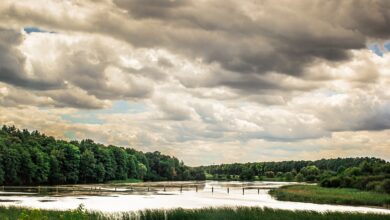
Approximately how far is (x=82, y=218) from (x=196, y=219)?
36.3 feet

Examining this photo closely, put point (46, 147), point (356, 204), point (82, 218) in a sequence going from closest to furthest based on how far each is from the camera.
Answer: point (82, 218) < point (356, 204) < point (46, 147)

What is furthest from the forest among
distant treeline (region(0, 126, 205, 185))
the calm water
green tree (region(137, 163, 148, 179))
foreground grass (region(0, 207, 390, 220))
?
foreground grass (region(0, 207, 390, 220))

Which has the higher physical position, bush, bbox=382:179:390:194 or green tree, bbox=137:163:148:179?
green tree, bbox=137:163:148:179

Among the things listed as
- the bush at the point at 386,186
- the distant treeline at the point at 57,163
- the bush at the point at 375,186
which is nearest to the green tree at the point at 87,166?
the distant treeline at the point at 57,163

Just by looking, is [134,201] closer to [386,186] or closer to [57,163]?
[386,186]

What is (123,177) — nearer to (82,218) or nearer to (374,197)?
(374,197)

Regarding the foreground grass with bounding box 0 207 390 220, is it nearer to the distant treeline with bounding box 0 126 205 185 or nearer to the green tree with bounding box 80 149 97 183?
the distant treeline with bounding box 0 126 205 185

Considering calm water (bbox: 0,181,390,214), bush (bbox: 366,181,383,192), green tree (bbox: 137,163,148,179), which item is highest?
green tree (bbox: 137,163,148,179)

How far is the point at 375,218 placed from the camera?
3884 centimetres

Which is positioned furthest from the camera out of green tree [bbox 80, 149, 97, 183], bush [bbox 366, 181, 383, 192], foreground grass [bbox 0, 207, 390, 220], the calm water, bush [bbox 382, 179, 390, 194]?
green tree [bbox 80, 149, 97, 183]

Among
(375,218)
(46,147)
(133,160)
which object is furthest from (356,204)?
(133,160)

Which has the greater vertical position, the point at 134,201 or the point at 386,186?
the point at 386,186

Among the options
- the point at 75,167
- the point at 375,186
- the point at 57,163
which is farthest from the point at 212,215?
the point at 75,167

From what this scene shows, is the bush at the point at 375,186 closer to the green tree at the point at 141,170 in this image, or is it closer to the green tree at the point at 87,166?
the green tree at the point at 87,166
